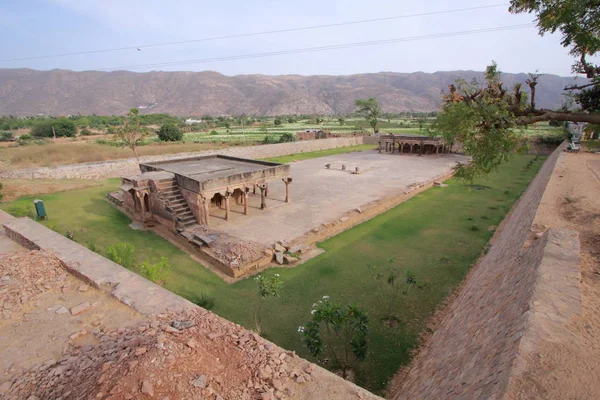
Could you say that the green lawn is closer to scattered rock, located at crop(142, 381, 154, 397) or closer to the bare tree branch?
scattered rock, located at crop(142, 381, 154, 397)

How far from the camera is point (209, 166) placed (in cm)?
1870

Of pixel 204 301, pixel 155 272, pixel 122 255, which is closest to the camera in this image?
pixel 204 301

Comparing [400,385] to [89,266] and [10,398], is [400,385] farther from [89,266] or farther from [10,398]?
[89,266]

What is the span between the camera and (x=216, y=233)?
13.1 m

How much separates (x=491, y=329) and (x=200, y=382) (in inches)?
167

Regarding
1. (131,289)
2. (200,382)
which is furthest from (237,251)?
(200,382)

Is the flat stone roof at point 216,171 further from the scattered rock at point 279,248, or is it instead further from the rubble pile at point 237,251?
the scattered rock at point 279,248

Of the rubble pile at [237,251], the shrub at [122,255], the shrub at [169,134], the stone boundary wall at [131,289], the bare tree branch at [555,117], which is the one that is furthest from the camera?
the shrub at [169,134]

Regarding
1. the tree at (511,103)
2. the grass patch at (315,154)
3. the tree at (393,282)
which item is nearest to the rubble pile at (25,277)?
the tree at (393,282)

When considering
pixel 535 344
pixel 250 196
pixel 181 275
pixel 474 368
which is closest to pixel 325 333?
pixel 474 368

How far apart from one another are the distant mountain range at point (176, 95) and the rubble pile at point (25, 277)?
123722mm

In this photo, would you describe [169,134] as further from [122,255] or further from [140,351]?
[140,351]

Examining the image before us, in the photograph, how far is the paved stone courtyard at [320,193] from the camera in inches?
551

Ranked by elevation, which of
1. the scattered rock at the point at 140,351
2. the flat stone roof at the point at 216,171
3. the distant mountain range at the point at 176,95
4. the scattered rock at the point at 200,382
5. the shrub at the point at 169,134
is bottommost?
→ the scattered rock at the point at 200,382
